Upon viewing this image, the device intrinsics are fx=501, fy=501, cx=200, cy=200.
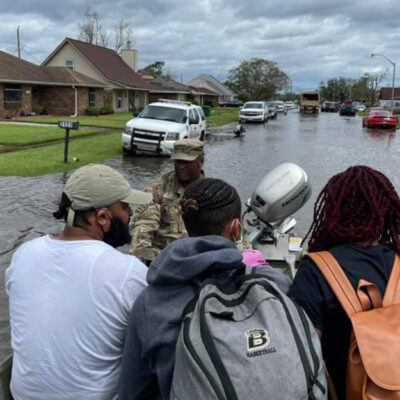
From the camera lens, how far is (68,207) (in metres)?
2.44

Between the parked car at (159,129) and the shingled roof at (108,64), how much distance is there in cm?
2842

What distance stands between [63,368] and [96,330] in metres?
0.23

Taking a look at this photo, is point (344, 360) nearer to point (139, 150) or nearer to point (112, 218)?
point (112, 218)

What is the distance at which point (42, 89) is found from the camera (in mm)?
38969

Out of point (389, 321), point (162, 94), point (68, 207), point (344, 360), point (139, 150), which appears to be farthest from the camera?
point (162, 94)

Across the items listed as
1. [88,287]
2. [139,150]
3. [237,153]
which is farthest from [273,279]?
[237,153]

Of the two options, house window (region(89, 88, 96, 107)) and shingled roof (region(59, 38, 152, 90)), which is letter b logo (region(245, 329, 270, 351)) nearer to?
house window (region(89, 88, 96, 107))

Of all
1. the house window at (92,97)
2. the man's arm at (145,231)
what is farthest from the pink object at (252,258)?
the house window at (92,97)

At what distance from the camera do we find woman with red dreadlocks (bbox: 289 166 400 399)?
197cm

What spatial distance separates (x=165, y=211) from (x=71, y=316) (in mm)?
2280

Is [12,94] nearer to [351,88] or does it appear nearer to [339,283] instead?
[339,283]

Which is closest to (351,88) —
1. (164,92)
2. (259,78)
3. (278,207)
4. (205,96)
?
(259,78)

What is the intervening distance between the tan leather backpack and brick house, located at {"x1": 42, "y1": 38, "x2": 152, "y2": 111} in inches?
1730

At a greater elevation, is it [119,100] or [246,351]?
[119,100]
